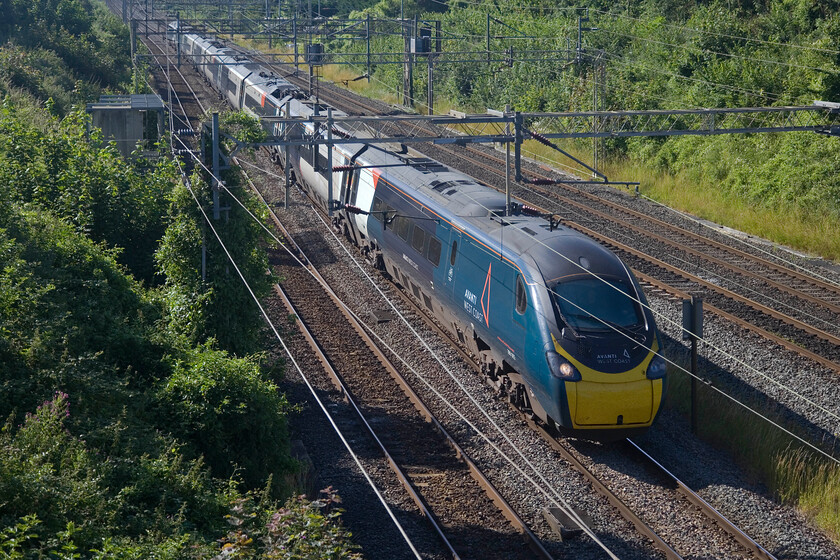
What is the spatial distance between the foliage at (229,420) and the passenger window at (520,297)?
3744mm

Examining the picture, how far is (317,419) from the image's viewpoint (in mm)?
13219

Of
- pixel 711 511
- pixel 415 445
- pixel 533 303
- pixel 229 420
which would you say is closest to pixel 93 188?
pixel 229 420

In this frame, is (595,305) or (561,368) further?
(595,305)

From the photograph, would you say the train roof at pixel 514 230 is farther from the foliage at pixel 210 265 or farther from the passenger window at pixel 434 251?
the foliage at pixel 210 265

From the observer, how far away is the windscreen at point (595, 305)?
38.8 feet

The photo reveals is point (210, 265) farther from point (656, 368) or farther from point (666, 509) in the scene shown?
point (666, 509)

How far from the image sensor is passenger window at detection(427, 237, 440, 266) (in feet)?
51.3

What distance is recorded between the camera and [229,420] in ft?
35.9

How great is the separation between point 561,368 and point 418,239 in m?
5.90

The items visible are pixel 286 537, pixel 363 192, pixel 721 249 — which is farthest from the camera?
pixel 721 249

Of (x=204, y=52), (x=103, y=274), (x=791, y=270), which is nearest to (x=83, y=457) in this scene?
(x=103, y=274)

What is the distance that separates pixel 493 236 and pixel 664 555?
5.75 meters

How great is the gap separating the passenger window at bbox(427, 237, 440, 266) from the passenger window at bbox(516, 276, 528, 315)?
10.8 feet

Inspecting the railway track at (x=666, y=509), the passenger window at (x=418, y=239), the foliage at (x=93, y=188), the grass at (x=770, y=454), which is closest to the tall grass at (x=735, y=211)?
the grass at (x=770, y=454)
